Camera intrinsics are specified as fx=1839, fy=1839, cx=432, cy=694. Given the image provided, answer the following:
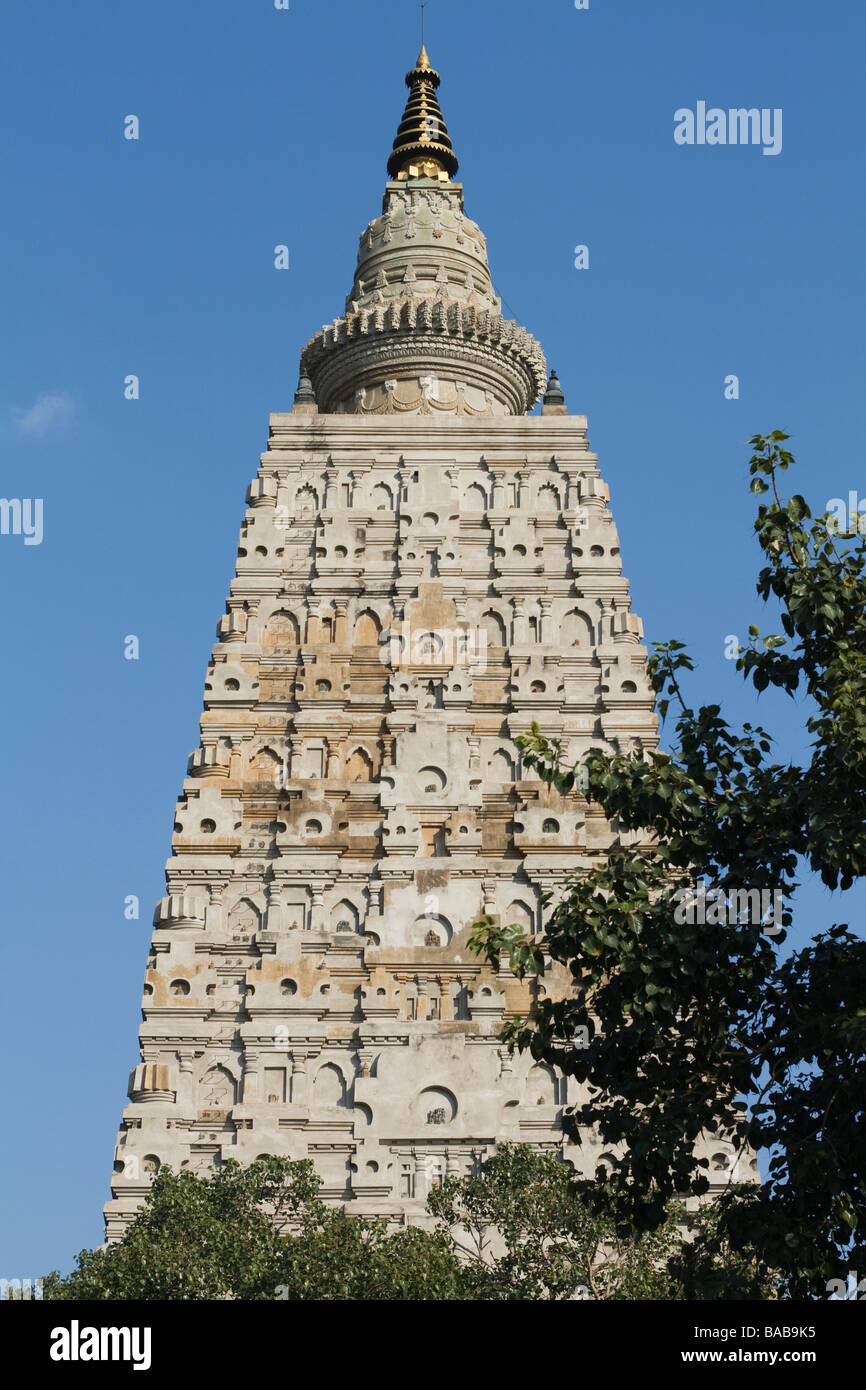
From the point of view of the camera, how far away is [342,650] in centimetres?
4197

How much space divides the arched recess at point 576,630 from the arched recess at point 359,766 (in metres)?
5.44

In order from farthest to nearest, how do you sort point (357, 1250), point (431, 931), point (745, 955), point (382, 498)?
point (382, 498), point (431, 931), point (357, 1250), point (745, 955)

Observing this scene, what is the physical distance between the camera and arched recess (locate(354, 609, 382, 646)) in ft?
139

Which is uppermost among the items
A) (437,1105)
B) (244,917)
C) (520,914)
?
(244,917)

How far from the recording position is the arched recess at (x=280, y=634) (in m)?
42.4

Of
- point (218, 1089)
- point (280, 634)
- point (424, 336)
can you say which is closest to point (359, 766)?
point (280, 634)

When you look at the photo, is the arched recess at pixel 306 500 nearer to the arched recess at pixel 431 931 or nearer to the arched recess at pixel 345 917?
the arched recess at pixel 345 917

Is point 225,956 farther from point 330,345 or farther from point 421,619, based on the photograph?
point 330,345

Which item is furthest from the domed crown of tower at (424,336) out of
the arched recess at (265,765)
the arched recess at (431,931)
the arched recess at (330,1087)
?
the arched recess at (330,1087)

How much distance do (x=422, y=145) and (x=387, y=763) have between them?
2320 cm

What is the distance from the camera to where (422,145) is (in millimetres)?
54875

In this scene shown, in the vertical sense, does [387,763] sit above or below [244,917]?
above

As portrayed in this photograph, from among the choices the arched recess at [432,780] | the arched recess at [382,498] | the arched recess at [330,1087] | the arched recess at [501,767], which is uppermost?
the arched recess at [382,498]

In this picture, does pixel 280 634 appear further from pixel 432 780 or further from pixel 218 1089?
pixel 218 1089
